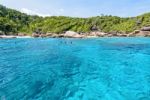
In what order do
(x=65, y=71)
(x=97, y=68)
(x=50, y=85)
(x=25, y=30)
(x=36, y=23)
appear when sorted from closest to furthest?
(x=50, y=85) < (x=65, y=71) < (x=97, y=68) < (x=25, y=30) < (x=36, y=23)

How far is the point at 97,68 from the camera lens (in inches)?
739

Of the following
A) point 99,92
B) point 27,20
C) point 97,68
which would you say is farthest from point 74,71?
point 27,20

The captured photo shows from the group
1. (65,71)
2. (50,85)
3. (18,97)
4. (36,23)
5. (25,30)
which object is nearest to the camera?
(18,97)

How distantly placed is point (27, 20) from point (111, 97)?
125222 millimetres

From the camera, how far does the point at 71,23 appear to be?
11594 centimetres

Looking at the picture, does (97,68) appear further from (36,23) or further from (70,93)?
(36,23)

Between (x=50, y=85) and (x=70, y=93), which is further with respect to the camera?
(x=50, y=85)

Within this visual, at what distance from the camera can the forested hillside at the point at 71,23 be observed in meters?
103

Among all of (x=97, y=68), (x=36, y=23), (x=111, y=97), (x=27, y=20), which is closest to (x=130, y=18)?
(x=36, y=23)

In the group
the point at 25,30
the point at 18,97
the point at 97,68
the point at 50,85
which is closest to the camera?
the point at 18,97

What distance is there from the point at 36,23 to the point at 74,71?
10992 centimetres

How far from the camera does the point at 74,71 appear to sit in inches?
683

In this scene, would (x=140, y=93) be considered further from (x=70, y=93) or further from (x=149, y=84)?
(x=70, y=93)

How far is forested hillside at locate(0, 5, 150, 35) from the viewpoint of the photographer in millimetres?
103275
